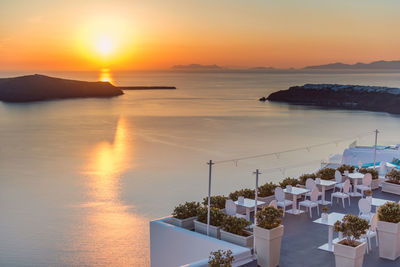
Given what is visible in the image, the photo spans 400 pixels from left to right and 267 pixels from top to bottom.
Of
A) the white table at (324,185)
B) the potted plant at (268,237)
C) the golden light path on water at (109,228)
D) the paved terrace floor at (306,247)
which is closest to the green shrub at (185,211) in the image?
the paved terrace floor at (306,247)

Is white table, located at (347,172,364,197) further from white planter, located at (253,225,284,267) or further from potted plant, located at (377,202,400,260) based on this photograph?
white planter, located at (253,225,284,267)

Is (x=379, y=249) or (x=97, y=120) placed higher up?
(x=379, y=249)

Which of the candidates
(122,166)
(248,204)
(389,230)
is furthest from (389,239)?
(122,166)

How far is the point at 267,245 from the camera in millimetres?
6879

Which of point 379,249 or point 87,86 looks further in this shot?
A: point 87,86

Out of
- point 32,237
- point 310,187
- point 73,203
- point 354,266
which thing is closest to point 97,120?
point 73,203

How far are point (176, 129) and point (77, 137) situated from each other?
11.7 m

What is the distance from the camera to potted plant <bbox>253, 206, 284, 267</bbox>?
6.88 metres

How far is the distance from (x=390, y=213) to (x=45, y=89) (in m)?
128

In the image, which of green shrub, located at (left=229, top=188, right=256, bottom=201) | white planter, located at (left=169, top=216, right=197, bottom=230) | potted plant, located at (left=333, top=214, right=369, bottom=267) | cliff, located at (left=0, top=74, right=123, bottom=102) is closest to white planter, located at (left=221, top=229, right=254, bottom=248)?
white planter, located at (left=169, top=216, right=197, bottom=230)

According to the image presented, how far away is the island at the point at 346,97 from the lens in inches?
2972

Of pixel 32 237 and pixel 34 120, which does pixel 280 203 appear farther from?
pixel 34 120

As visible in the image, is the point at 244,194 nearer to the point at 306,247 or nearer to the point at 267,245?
the point at 306,247

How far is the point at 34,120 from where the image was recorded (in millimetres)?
72875
